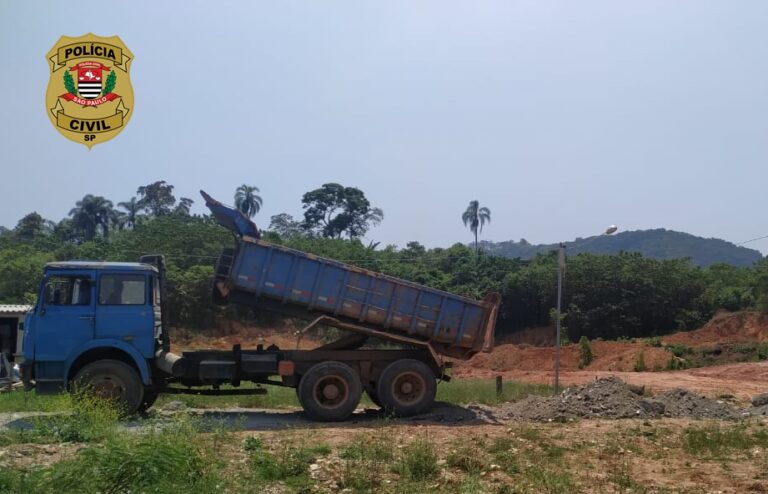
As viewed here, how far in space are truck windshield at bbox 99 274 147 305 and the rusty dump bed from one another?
1.40 meters

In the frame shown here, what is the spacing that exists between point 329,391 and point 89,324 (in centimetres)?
443

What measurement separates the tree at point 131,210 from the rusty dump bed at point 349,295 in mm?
61065

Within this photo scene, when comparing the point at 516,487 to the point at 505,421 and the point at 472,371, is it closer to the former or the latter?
the point at 505,421

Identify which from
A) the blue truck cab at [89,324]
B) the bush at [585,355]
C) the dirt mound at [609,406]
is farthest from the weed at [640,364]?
the blue truck cab at [89,324]

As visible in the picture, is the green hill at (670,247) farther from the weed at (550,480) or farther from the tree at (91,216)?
the weed at (550,480)

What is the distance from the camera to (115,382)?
1284 cm

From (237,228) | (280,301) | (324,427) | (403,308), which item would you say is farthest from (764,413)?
(237,228)

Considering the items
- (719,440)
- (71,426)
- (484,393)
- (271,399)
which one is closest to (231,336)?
(271,399)

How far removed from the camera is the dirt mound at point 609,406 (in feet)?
47.6

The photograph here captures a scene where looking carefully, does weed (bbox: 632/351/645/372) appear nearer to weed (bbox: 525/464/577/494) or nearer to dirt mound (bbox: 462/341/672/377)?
dirt mound (bbox: 462/341/672/377)

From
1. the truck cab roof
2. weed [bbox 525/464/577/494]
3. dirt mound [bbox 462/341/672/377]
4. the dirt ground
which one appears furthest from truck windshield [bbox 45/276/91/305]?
dirt mound [bbox 462/341/672/377]

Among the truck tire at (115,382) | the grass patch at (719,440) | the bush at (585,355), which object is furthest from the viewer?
the bush at (585,355)

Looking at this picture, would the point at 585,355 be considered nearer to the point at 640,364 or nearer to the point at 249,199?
the point at 640,364

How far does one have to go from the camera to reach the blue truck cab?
12.6 m
